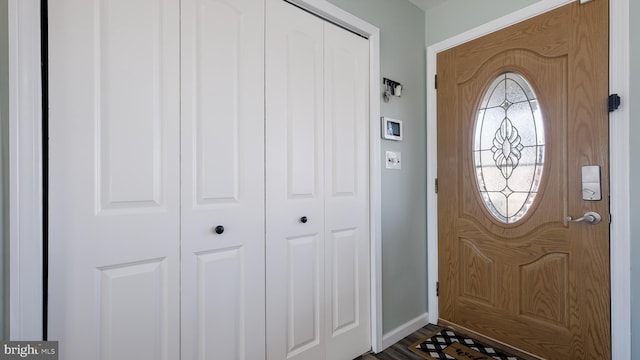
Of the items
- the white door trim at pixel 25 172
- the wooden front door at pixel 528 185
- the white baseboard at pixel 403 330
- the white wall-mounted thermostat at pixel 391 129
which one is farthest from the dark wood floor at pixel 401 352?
the white door trim at pixel 25 172

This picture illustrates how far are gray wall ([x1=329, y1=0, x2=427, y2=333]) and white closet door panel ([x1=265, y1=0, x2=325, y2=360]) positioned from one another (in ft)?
1.76

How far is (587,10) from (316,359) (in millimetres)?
2478

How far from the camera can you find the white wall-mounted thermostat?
1.97 metres

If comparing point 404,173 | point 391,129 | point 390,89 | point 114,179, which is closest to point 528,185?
point 404,173

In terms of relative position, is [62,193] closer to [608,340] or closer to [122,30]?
[122,30]

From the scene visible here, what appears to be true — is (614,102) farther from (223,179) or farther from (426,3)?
(223,179)

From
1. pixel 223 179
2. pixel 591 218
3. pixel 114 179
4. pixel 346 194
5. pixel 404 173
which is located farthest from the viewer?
pixel 404 173

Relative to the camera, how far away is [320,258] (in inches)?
65.7

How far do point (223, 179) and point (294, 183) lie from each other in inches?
15.6

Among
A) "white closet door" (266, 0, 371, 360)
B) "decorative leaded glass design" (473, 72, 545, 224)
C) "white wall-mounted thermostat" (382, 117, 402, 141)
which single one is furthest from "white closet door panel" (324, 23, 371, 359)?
"decorative leaded glass design" (473, 72, 545, 224)

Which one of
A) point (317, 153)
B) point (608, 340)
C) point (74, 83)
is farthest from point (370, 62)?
point (608, 340)

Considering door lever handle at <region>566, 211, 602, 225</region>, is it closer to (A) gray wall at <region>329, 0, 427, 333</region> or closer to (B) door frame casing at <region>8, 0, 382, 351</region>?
(A) gray wall at <region>329, 0, 427, 333</region>

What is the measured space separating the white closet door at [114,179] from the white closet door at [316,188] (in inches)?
18.4

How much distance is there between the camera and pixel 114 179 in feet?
3.42
